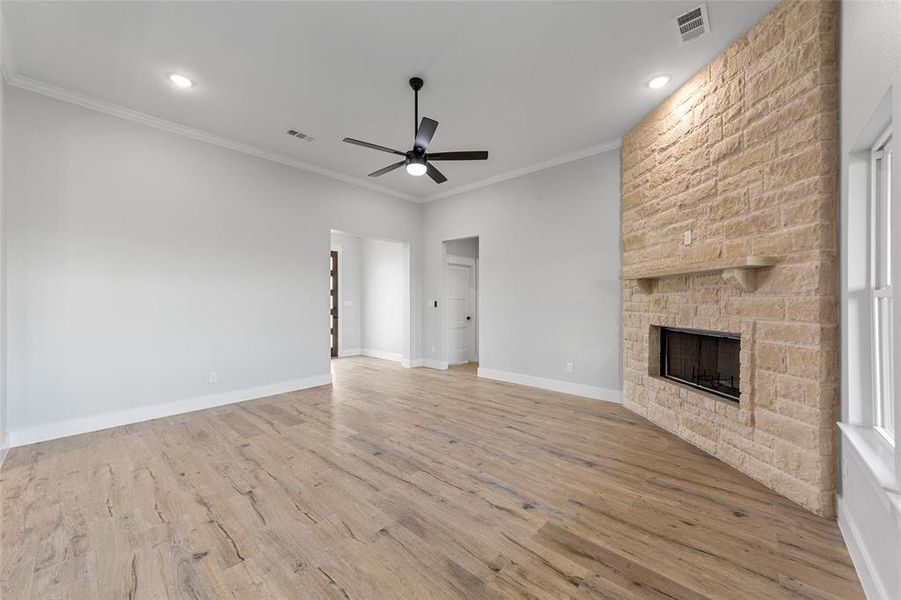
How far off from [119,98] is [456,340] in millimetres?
5460

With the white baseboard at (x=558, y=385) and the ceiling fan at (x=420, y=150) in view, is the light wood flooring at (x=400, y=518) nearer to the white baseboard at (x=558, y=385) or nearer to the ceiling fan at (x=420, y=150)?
the white baseboard at (x=558, y=385)

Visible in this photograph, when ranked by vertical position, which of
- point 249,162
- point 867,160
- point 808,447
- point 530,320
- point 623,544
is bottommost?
point 623,544

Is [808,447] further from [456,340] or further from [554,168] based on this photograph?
[456,340]

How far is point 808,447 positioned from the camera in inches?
83.3

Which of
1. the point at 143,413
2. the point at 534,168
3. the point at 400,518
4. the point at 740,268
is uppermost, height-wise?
the point at 534,168

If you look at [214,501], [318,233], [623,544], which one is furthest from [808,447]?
[318,233]

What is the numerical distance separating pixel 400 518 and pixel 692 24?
12.3ft

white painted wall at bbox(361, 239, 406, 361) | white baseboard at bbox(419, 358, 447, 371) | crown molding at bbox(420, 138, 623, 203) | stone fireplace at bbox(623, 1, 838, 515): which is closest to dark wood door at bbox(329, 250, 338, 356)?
white painted wall at bbox(361, 239, 406, 361)

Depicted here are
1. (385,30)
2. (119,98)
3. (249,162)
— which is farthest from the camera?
(249,162)

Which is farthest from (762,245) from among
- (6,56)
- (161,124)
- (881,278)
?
(6,56)

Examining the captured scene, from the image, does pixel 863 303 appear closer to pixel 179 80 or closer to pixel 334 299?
pixel 179 80

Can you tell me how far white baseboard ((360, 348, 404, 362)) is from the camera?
7.31m

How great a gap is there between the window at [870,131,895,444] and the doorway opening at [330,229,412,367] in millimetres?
6170

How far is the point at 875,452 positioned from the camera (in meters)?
1.65
